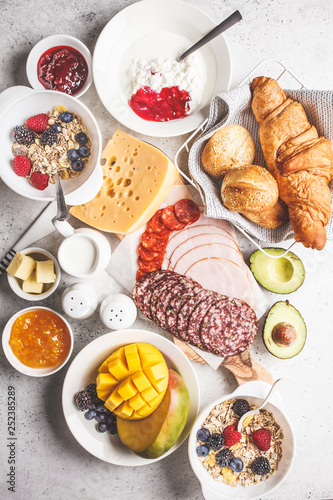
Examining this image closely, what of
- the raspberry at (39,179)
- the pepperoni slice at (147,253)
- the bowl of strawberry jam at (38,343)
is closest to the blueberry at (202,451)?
the bowl of strawberry jam at (38,343)

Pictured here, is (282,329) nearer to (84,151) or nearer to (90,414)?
(90,414)

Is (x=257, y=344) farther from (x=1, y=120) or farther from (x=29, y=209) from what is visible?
(x=1, y=120)

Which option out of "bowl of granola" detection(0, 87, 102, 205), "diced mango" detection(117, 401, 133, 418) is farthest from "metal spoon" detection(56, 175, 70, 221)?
"diced mango" detection(117, 401, 133, 418)

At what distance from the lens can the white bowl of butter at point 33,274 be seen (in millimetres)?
1514

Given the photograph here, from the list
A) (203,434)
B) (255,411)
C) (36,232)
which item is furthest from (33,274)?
(255,411)

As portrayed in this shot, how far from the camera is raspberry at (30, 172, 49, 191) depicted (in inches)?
55.0

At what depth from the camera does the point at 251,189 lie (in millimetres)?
1381

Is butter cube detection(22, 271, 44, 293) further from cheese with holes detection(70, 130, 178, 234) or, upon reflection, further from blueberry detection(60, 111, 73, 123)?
blueberry detection(60, 111, 73, 123)

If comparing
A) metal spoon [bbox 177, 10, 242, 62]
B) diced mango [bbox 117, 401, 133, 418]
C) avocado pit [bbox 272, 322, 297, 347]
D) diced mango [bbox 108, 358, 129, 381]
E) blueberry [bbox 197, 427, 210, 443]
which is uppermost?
metal spoon [bbox 177, 10, 242, 62]

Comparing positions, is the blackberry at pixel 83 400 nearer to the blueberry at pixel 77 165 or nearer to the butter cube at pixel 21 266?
the butter cube at pixel 21 266

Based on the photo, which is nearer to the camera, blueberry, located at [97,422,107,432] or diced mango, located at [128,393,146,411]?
diced mango, located at [128,393,146,411]

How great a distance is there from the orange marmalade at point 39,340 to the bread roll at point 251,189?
2.67 feet

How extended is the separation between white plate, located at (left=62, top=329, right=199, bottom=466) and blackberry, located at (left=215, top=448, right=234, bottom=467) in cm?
15

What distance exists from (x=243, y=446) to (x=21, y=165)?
4.42ft
